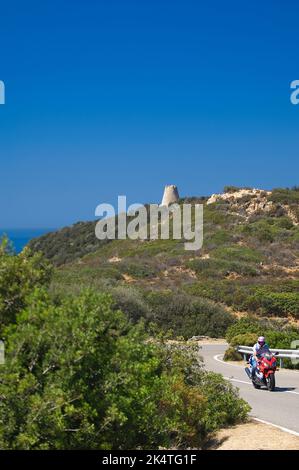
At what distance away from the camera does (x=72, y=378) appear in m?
6.15

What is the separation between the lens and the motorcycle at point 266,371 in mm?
13992

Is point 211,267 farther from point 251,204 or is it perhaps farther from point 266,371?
point 266,371

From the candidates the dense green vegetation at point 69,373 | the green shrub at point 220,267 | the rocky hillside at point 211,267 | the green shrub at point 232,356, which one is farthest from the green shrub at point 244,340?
the green shrub at point 220,267

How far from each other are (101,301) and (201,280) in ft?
118

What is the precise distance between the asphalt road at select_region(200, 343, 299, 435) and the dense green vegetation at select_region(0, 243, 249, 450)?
12.1 ft

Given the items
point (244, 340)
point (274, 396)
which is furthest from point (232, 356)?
point (274, 396)

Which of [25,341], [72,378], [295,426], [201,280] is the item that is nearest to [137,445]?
[72,378]

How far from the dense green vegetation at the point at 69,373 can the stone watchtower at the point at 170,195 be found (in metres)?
83.9

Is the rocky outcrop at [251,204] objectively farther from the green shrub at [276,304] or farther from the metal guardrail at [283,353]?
the metal guardrail at [283,353]

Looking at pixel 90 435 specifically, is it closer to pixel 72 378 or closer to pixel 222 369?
pixel 72 378

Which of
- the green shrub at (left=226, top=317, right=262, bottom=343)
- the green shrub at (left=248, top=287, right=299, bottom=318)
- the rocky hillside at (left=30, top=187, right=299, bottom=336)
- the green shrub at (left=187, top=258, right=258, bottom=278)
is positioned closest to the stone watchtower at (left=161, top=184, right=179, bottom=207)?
the rocky hillside at (left=30, top=187, right=299, bottom=336)

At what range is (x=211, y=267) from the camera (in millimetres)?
45062

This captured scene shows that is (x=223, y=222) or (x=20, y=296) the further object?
(x=223, y=222)

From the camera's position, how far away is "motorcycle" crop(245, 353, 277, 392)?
14.0 m
